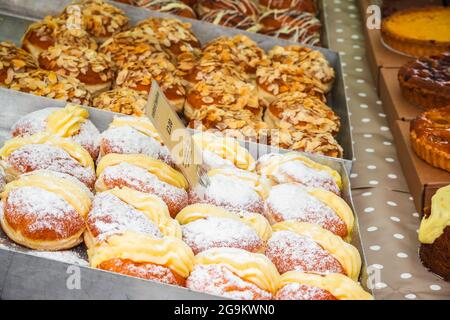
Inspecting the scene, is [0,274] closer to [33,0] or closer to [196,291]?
[196,291]

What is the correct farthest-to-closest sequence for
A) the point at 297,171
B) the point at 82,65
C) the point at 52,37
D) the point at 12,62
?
the point at 52,37
the point at 82,65
the point at 12,62
the point at 297,171

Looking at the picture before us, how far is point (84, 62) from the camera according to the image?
3229 millimetres

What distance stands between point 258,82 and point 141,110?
79cm

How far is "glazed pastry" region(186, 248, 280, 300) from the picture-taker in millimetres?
1835

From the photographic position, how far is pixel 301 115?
9.91ft

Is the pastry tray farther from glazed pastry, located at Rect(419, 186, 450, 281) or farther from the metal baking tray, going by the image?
the metal baking tray

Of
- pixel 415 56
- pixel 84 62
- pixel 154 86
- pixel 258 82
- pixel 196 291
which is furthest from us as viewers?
pixel 415 56

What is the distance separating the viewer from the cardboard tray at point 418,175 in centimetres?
271

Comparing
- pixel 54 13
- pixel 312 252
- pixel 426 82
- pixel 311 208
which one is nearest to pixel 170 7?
pixel 54 13

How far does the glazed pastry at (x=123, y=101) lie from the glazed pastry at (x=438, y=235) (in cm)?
120

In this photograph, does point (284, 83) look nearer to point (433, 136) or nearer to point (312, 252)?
point (433, 136)

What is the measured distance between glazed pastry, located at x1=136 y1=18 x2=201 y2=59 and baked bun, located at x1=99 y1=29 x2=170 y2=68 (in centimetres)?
6

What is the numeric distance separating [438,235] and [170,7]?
2.30 metres
